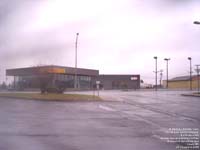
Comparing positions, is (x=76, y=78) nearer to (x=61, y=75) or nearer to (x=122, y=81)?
(x=61, y=75)

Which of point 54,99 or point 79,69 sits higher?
point 79,69

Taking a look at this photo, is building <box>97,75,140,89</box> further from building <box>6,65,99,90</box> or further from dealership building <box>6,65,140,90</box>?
building <box>6,65,99,90</box>

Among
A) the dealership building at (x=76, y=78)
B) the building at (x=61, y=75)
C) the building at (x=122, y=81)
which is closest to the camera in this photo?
the building at (x=61, y=75)

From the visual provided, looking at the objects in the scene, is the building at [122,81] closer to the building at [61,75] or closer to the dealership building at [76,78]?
the dealership building at [76,78]

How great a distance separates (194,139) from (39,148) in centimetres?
438

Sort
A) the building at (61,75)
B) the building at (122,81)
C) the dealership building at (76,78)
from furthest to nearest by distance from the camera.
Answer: the building at (122,81) → the dealership building at (76,78) → the building at (61,75)

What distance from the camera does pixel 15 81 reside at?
3253 inches

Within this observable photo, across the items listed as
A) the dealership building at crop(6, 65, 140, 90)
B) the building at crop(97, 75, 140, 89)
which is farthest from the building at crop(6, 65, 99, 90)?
the building at crop(97, 75, 140, 89)

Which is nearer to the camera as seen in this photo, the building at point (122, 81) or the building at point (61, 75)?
the building at point (61, 75)

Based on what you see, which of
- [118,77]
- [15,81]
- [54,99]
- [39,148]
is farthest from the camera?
[118,77]

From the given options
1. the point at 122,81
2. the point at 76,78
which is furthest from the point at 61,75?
the point at 122,81

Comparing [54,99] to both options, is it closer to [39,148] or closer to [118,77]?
[39,148]

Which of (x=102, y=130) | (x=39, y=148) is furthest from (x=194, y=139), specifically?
(x=39, y=148)

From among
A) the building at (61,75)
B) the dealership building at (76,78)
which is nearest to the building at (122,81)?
the dealership building at (76,78)
